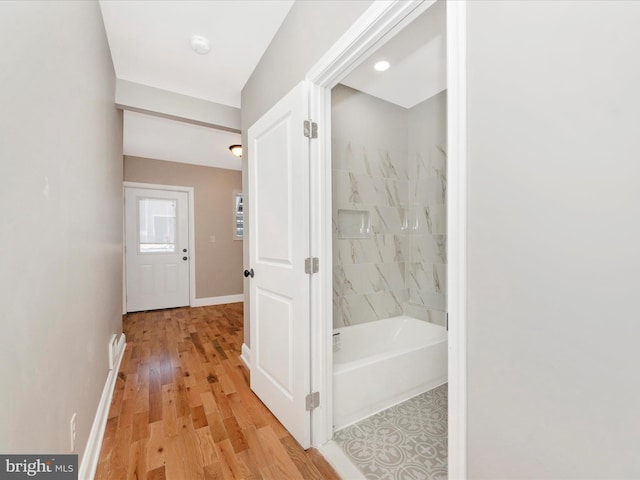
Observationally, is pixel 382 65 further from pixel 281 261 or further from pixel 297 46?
pixel 281 261

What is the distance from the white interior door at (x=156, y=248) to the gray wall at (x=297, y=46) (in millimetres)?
3123

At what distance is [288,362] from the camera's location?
1.74 metres

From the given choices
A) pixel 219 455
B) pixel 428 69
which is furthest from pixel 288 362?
pixel 428 69

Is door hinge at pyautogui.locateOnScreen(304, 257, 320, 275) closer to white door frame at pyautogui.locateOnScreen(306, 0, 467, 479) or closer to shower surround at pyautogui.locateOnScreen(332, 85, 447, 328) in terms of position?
white door frame at pyautogui.locateOnScreen(306, 0, 467, 479)

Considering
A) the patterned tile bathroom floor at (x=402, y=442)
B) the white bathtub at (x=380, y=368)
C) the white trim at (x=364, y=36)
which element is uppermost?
the white trim at (x=364, y=36)

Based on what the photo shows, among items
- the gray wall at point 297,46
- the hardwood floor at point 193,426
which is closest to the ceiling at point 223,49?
the gray wall at point 297,46

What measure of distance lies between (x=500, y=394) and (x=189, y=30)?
8.82 ft

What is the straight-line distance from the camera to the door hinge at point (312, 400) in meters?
1.60

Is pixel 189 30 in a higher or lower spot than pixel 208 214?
higher

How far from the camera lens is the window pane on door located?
15.4 ft

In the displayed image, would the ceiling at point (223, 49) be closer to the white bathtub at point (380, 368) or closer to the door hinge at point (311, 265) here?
the door hinge at point (311, 265)

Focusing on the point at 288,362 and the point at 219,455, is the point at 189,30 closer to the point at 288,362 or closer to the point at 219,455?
the point at 288,362

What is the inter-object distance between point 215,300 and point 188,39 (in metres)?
4.22

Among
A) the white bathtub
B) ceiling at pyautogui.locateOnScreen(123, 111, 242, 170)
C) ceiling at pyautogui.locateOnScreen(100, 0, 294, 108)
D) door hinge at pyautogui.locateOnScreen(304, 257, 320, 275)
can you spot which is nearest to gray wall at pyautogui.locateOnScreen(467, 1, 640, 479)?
door hinge at pyautogui.locateOnScreen(304, 257, 320, 275)
